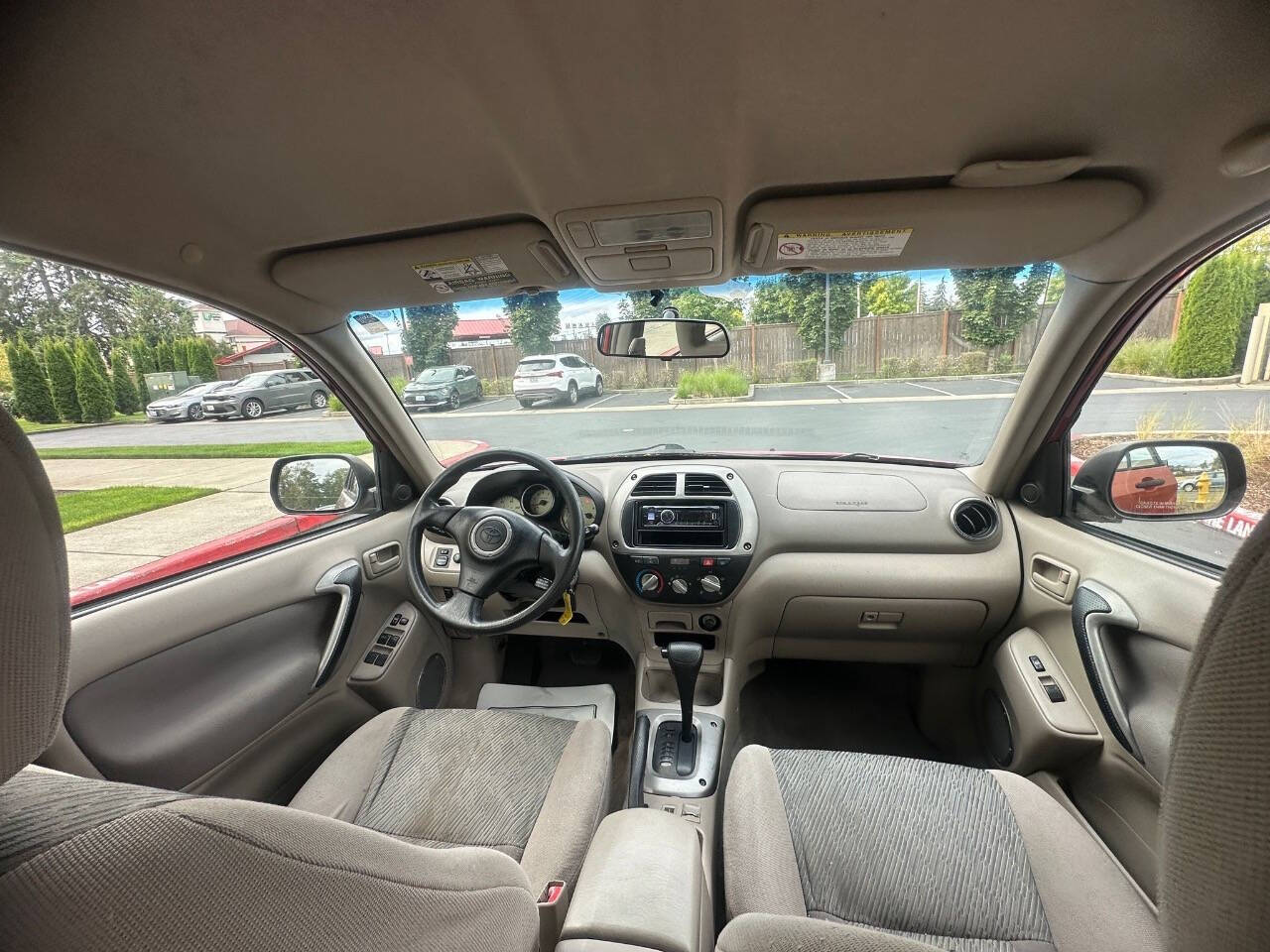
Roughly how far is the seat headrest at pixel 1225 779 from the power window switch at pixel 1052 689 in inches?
56.7

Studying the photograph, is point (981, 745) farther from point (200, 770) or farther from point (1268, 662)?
point (200, 770)

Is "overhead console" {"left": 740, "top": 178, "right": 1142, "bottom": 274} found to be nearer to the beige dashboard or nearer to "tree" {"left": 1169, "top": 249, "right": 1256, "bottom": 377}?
"tree" {"left": 1169, "top": 249, "right": 1256, "bottom": 377}

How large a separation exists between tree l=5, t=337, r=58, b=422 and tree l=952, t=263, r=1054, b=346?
8.78 ft

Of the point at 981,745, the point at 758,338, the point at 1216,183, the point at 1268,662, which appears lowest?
the point at 981,745

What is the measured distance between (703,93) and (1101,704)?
1.95m

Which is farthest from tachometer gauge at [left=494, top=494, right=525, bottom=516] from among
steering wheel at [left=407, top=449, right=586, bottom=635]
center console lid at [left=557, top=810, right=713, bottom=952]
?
center console lid at [left=557, top=810, right=713, bottom=952]

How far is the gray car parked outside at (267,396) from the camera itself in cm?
183

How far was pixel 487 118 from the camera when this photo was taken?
39.7 inches

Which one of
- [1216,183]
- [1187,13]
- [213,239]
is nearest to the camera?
[1187,13]

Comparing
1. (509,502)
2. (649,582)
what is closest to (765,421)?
(649,582)

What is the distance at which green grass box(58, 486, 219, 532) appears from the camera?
1.38 metres

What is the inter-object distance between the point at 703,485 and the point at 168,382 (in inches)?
76.9

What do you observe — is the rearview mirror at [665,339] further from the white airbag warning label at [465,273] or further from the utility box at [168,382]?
the utility box at [168,382]

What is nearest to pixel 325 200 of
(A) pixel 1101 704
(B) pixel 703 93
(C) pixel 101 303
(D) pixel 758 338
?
(C) pixel 101 303
